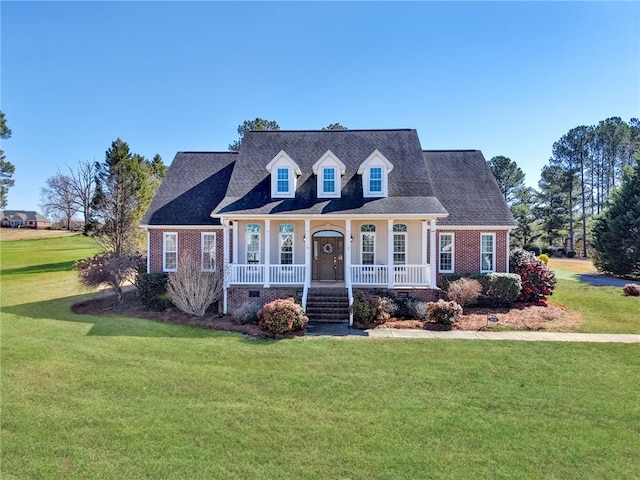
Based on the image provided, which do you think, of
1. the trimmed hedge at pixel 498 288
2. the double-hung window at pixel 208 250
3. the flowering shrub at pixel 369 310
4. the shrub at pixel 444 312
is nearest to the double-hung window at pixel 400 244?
the trimmed hedge at pixel 498 288

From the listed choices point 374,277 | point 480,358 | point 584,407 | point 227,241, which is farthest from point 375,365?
point 227,241

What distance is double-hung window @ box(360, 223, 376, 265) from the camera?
17156 mm

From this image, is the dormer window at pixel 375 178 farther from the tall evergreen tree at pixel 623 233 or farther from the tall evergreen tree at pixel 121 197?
the tall evergreen tree at pixel 623 233

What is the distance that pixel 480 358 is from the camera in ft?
31.1

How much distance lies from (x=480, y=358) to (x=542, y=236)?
48.5 m

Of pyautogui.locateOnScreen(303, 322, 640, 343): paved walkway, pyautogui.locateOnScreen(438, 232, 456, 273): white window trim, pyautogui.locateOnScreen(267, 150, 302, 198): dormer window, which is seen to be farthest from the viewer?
pyautogui.locateOnScreen(438, 232, 456, 273): white window trim

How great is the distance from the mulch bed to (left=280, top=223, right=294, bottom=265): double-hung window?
13.7ft

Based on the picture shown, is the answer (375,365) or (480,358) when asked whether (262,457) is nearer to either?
(375,365)

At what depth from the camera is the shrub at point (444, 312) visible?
12.7 meters

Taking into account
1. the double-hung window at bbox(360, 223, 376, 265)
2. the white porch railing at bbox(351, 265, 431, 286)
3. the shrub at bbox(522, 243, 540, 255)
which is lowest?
the white porch railing at bbox(351, 265, 431, 286)

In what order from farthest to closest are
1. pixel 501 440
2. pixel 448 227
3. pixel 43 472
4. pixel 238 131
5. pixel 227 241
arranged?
pixel 238 131, pixel 448 227, pixel 227 241, pixel 501 440, pixel 43 472

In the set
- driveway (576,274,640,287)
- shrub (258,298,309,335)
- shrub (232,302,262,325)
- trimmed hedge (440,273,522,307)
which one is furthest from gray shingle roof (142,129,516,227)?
driveway (576,274,640,287)

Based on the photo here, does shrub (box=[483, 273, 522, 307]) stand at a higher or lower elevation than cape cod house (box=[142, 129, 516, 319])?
lower

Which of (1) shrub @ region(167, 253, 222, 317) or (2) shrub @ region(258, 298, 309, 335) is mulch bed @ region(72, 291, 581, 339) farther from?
(1) shrub @ region(167, 253, 222, 317)
